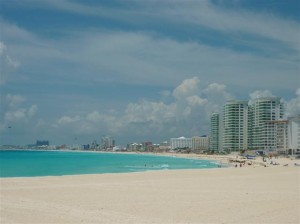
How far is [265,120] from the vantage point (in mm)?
137000

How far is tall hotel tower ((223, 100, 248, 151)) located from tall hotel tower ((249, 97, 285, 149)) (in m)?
2.86

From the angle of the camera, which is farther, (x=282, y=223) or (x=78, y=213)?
(x=78, y=213)

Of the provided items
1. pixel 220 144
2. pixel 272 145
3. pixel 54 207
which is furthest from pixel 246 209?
pixel 220 144

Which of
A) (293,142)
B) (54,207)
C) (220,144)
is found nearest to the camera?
(54,207)

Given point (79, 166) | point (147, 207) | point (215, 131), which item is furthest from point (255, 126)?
point (147, 207)

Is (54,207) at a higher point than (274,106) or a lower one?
lower

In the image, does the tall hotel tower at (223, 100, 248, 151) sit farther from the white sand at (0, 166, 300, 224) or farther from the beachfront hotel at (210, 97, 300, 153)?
the white sand at (0, 166, 300, 224)

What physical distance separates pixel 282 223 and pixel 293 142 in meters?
109

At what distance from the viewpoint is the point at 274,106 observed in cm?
13925

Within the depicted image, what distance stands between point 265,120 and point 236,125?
1457cm

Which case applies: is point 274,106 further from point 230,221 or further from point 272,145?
point 230,221

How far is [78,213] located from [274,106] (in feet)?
442

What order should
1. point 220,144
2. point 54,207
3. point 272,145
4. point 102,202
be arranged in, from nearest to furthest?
point 54,207, point 102,202, point 272,145, point 220,144

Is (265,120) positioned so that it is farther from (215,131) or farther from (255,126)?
(215,131)
